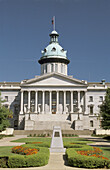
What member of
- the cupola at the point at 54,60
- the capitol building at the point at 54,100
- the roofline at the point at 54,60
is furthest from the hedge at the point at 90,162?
the roofline at the point at 54,60

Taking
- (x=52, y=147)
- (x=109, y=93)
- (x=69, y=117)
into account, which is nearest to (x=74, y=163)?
(x=52, y=147)

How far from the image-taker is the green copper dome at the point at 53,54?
300 ft

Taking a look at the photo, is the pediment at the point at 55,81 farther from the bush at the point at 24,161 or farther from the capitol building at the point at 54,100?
the bush at the point at 24,161

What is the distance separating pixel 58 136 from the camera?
25.2 m

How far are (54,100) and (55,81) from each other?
22.4 ft

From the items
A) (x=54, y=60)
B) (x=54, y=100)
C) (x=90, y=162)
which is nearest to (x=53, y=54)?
(x=54, y=60)

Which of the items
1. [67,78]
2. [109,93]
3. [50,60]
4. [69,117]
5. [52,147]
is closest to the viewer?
[52,147]

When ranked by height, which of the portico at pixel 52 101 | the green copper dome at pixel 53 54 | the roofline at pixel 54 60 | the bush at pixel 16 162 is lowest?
the bush at pixel 16 162

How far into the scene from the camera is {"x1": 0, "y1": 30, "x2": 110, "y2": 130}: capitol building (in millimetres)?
72750

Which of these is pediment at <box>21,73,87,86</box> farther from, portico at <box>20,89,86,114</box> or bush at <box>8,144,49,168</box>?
bush at <box>8,144,49,168</box>

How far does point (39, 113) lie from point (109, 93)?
38581 millimetres

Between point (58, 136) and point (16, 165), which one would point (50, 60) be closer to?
point (58, 136)

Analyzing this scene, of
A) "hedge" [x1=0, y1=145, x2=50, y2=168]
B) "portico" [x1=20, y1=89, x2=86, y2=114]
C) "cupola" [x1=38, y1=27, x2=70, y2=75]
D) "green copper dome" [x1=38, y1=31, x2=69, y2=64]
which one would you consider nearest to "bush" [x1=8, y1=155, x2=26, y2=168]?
"hedge" [x1=0, y1=145, x2=50, y2=168]

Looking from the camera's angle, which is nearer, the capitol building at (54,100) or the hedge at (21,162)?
the hedge at (21,162)
